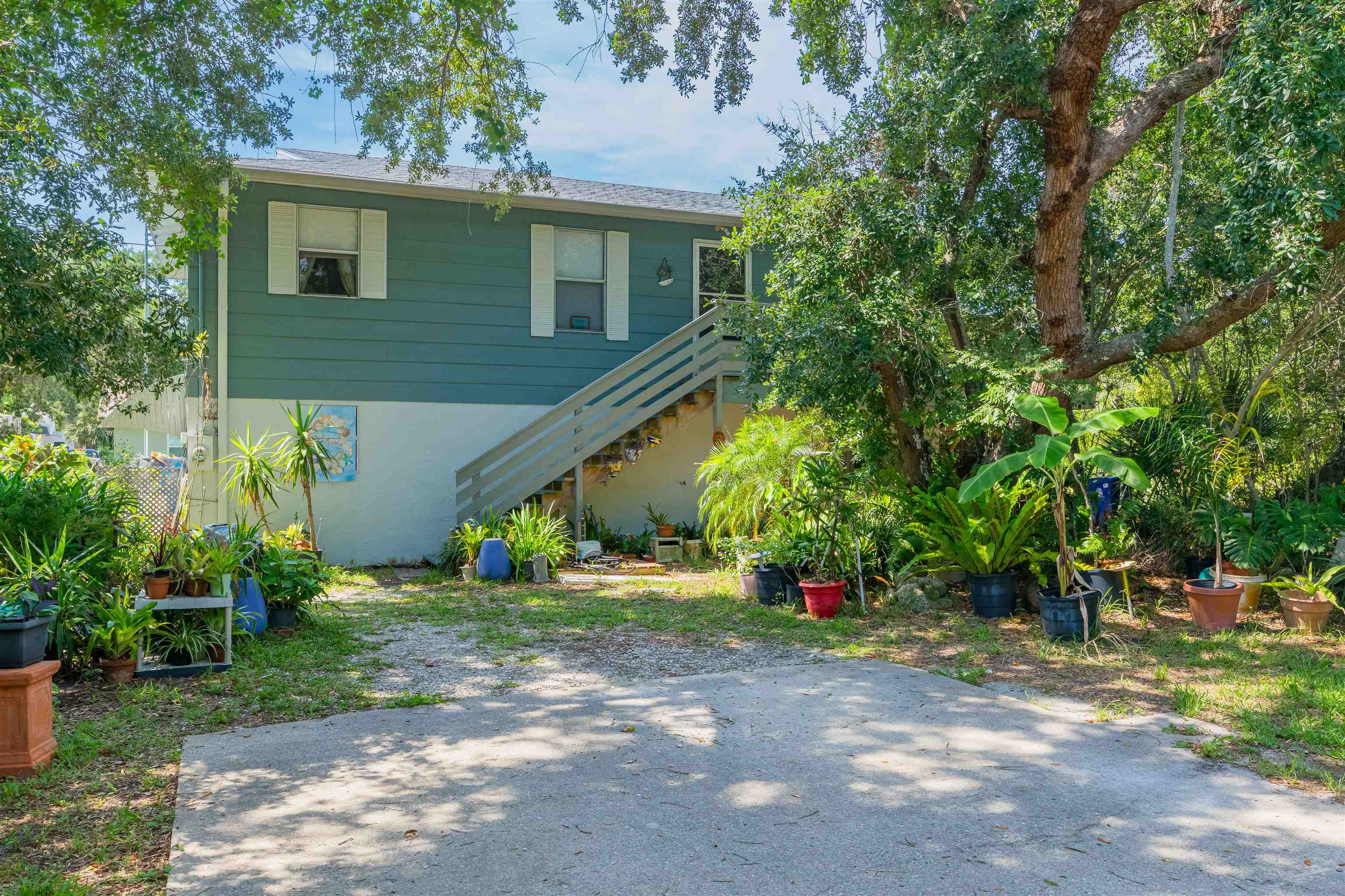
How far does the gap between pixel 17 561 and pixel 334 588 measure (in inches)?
174

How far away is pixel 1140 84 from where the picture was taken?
868cm

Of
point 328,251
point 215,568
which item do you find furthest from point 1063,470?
point 328,251

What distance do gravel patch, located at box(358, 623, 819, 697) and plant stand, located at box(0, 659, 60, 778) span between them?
1752 mm

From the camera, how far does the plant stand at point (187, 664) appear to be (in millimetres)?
5703

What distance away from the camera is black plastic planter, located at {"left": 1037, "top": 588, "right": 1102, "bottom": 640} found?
261 inches

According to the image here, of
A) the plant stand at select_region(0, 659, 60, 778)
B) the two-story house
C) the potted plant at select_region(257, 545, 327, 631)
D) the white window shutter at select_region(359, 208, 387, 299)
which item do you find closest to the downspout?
the two-story house

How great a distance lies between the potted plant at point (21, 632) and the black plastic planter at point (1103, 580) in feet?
23.1

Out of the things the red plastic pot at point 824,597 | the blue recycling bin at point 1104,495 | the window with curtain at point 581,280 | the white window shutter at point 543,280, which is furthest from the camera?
the window with curtain at point 581,280

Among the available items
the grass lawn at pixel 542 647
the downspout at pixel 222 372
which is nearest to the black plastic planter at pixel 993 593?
the grass lawn at pixel 542 647

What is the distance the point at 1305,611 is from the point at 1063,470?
7.29ft

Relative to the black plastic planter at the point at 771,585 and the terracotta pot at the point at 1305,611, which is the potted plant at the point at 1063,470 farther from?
the black plastic planter at the point at 771,585

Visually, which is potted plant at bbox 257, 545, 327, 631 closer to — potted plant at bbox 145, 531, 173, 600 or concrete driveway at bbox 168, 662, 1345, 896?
potted plant at bbox 145, 531, 173, 600

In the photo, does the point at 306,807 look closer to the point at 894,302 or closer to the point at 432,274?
the point at 894,302

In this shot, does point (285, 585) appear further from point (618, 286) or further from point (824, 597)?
point (618, 286)
